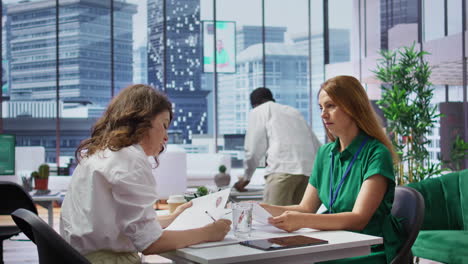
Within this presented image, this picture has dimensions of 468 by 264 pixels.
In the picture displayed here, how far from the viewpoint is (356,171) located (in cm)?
240

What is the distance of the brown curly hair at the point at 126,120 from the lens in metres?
1.85

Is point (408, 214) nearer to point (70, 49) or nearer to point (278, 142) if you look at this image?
point (278, 142)

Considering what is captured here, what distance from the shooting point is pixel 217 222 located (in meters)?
1.93

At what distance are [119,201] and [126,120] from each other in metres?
0.30

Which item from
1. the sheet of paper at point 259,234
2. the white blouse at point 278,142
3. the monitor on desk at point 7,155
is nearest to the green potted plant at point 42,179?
the monitor on desk at point 7,155

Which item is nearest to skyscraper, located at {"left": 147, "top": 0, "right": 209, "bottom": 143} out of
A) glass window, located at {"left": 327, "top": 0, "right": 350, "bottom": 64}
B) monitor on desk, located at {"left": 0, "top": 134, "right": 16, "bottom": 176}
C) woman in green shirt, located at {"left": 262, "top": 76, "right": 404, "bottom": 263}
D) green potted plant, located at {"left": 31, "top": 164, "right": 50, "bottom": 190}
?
glass window, located at {"left": 327, "top": 0, "right": 350, "bottom": 64}

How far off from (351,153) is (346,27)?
349 inches

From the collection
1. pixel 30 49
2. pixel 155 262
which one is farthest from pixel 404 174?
pixel 30 49

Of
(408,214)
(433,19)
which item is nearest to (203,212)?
(408,214)

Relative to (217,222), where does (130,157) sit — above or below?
above

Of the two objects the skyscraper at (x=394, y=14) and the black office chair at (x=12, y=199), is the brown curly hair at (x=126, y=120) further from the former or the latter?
the skyscraper at (x=394, y=14)

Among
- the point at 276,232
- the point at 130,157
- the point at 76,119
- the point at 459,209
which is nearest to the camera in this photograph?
the point at 130,157

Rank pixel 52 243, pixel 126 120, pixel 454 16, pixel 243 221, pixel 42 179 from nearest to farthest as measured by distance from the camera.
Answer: pixel 52 243, pixel 126 120, pixel 243 221, pixel 42 179, pixel 454 16

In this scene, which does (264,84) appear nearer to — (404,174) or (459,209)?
(404,174)
